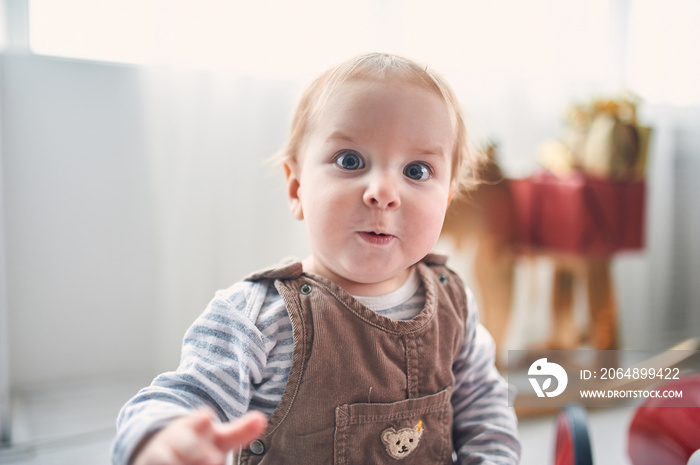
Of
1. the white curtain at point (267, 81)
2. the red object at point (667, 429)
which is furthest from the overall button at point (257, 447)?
the white curtain at point (267, 81)

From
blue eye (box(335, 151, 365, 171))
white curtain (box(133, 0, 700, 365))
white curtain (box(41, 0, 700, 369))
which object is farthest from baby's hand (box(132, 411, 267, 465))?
white curtain (box(133, 0, 700, 365))

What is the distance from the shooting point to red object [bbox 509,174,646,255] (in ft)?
4.81

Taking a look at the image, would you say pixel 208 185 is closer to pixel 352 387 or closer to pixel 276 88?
pixel 276 88

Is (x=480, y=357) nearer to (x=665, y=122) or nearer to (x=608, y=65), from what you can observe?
(x=608, y=65)

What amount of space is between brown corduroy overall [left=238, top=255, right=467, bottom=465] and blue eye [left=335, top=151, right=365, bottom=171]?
0.11 meters

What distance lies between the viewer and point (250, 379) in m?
0.50

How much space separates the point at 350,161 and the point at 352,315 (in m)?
0.14

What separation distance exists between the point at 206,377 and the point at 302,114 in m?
0.28

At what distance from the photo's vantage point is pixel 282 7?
4.65 feet

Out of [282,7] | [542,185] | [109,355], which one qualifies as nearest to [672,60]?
[542,185]

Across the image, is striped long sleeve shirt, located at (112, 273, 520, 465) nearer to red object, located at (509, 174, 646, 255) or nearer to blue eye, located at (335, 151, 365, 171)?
blue eye, located at (335, 151, 365, 171)

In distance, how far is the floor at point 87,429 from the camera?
109 cm

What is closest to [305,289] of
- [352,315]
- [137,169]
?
A: [352,315]

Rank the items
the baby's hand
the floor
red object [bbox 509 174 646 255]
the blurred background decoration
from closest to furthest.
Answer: the baby's hand → the floor → the blurred background decoration → red object [bbox 509 174 646 255]
